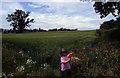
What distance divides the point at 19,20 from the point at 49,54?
289 centimetres

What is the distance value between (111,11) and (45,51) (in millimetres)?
7156

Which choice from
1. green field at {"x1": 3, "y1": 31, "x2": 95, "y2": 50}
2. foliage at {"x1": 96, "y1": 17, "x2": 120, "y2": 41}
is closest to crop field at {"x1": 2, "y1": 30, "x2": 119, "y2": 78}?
green field at {"x1": 3, "y1": 31, "x2": 95, "y2": 50}

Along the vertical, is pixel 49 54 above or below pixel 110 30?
below

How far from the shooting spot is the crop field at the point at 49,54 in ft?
24.0

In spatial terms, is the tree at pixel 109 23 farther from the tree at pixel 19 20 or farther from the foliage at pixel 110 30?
the tree at pixel 19 20

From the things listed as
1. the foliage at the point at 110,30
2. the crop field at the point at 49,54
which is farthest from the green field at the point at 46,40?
the foliage at the point at 110,30

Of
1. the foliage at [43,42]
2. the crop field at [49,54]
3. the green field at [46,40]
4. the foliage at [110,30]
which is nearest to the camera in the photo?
the crop field at [49,54]

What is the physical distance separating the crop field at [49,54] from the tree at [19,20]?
0.48 metres

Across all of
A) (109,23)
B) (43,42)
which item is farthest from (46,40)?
(109,23)

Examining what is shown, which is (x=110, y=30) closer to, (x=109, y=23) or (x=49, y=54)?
(x=109, y=23)

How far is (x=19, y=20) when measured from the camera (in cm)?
978

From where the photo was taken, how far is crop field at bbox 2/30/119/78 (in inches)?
287

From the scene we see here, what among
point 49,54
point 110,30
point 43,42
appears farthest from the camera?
point 110,30

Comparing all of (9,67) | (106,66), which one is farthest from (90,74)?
(9,67)
